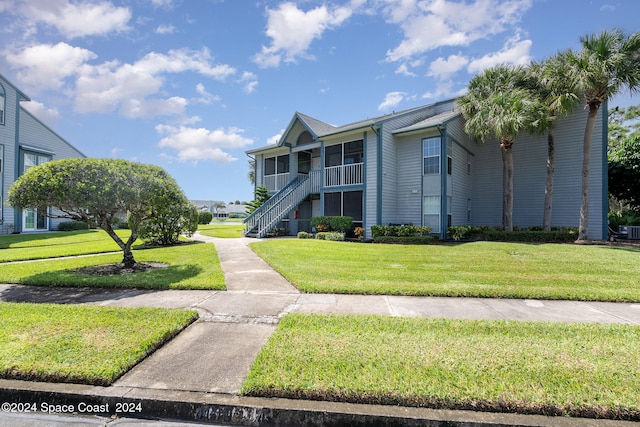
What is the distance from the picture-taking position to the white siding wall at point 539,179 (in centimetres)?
1502

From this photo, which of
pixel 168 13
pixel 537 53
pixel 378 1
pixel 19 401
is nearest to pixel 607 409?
pixel 19 401

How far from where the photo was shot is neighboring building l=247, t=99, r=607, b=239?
1544 centimetres

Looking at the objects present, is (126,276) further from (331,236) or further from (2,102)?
(2,102)

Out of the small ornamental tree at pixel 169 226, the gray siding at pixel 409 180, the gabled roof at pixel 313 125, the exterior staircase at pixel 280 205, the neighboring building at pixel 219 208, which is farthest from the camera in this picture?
the neighboring building at pixel 219 208

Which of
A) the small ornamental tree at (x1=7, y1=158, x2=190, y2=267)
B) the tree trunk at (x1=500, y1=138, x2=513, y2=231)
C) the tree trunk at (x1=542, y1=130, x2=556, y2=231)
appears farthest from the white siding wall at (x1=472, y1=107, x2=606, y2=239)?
the small ornamental tree at (x1=7, y1=158, x2=190, y2=267)

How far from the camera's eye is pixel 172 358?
3.22 m

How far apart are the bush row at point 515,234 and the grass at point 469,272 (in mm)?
2998

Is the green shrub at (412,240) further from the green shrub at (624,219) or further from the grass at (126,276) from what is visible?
the green shrub at (624,219)

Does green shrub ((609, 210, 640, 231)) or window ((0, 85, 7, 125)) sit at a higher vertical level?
window ((0, 85, 7, 125))

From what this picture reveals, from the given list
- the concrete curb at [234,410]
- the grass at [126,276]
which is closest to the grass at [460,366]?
the concrete curb at [234,410]

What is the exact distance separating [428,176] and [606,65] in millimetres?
8505

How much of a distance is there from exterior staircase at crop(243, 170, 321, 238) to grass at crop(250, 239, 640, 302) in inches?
215

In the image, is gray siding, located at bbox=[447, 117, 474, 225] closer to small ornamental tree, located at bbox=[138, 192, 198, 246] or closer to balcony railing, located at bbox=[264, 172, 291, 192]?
balcony railing, located at bbox=[264, 172, 291, 192]

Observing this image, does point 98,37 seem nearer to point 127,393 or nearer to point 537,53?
point 127,393
